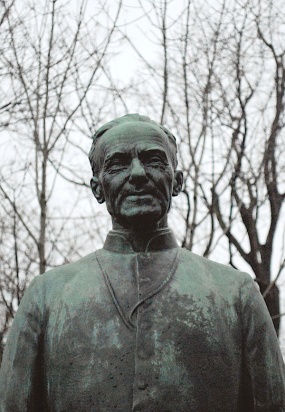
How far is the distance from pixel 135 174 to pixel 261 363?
760 mm

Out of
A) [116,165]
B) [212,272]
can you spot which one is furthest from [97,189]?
[212,272]

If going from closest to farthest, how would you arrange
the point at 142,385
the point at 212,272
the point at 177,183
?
the point at 142,385, the point at 212,272, the point at 177,183

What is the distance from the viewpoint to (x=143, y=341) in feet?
8.09

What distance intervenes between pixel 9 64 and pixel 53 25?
591mm

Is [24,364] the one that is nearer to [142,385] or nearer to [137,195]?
[142,385]

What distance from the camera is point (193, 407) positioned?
7.84 feet

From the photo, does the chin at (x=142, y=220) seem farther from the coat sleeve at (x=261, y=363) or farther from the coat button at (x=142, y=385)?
the coat button at (x=142, y=385)

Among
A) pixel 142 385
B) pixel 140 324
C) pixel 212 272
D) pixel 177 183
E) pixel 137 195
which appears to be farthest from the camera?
pixel 177 183

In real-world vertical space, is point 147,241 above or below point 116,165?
below

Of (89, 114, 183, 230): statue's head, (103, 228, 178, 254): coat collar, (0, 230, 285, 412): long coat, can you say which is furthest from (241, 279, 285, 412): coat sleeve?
(89, 114, 183, 230): statue's head

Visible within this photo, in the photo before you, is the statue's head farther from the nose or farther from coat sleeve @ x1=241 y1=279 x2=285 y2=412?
coat sleeve @ x1=241 y1=279 x2=285 y2=412

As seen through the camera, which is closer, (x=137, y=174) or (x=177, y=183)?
(x=137, y=174)

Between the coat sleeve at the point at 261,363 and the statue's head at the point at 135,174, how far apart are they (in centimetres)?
46

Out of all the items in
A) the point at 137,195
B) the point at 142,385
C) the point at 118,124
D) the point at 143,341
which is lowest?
the point at 142,385
